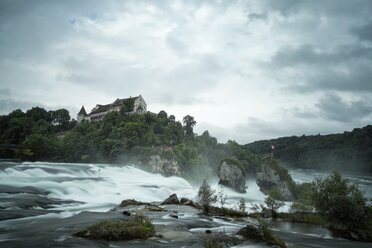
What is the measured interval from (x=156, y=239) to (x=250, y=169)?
11050 cm

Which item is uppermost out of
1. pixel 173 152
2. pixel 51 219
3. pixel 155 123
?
pixel 155 123

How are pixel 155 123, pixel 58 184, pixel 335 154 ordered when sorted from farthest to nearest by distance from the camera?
pixel 335 154, pixel 155 123, pixel 58 184

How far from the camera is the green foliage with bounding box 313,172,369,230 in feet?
89.6

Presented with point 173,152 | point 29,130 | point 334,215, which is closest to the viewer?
point 334,215

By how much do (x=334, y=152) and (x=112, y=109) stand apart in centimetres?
12120

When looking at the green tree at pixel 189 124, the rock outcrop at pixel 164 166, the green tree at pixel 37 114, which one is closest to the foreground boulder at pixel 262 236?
the rock outcrop at pixel 164 166

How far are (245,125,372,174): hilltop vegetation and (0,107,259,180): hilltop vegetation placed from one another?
5398cm

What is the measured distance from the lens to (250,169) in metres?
124

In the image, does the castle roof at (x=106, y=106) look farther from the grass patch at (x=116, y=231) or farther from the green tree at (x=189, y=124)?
the grass patch at (x=116, y=231)

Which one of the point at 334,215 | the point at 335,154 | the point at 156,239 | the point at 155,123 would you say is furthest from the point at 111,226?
the point at 335,154

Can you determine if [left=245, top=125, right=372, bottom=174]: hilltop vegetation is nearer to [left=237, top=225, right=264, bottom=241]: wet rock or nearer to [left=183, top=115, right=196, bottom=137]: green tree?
[left=183, top=115, right=196, bottom=137]: green tree

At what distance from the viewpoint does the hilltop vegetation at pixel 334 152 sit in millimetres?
144050

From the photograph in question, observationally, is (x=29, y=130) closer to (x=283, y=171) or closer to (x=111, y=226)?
(x=283, y=171)

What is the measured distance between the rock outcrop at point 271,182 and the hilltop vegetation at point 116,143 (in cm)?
884
